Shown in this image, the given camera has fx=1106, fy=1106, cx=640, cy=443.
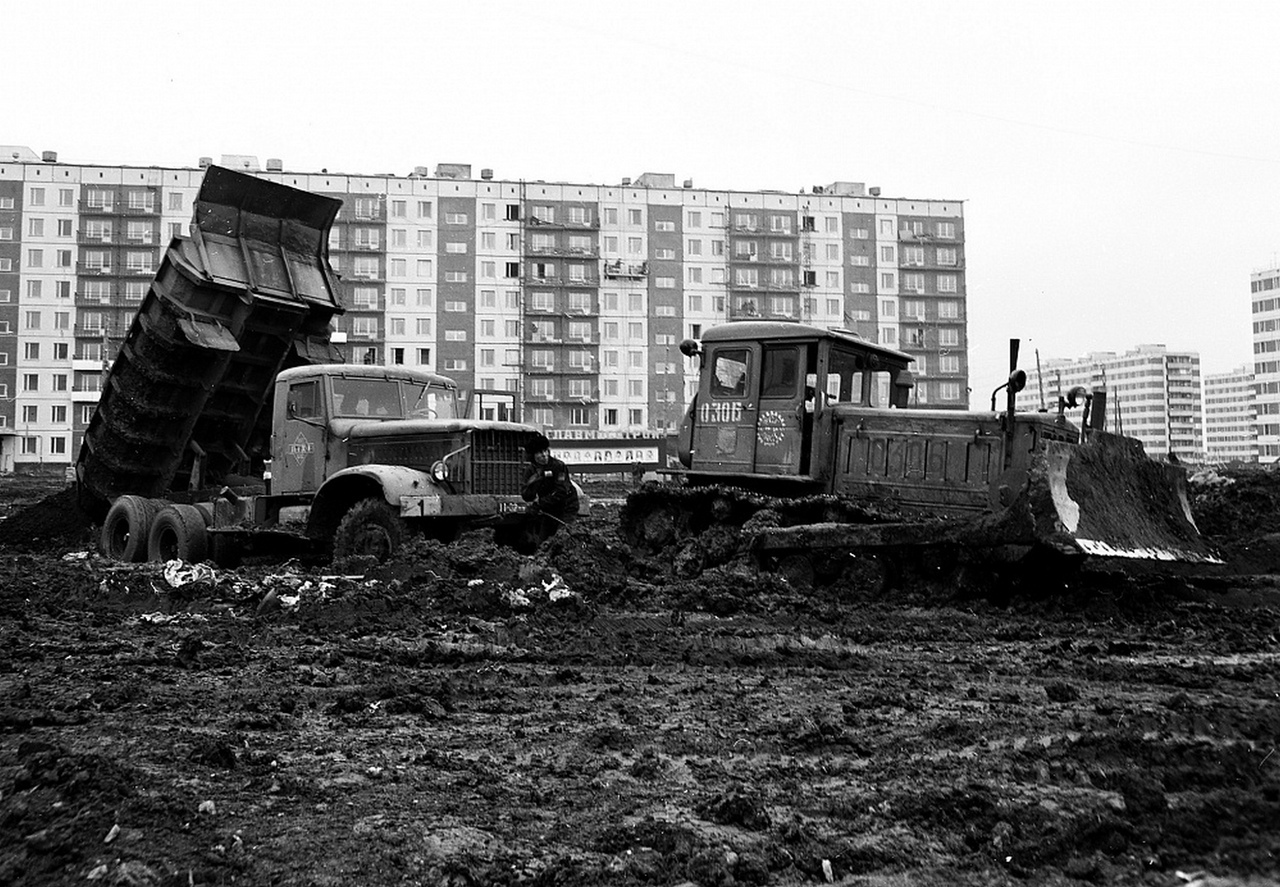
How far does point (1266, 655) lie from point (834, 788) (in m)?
4.55

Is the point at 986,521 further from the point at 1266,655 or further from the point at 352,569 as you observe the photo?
the point at 352,569

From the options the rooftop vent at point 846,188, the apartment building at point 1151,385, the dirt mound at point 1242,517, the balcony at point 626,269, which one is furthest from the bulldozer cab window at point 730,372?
the apartment building at point 1151,385

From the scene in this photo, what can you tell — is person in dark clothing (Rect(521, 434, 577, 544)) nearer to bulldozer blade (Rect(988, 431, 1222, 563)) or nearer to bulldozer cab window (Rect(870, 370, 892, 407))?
bulldozer cab window (Rect(870, 370, 892, 407))

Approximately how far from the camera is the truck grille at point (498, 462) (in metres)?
11.9

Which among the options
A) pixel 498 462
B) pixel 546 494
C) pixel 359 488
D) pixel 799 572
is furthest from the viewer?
pixel 546 494

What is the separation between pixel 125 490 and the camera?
15016mm

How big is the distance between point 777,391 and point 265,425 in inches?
278

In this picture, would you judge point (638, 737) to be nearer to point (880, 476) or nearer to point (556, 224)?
point (880, 476)

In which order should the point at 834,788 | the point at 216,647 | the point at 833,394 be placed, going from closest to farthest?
the point at 834,788, the point at 216,647, the point at 833,394

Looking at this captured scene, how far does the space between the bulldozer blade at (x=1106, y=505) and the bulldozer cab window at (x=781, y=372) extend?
3019 millimetres

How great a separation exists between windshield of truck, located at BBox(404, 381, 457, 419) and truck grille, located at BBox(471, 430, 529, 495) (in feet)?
4.41

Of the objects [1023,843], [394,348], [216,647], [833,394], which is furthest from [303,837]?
[394,348]

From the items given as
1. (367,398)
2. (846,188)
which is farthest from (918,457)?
(846,188)

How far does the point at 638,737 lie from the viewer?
198 inches
